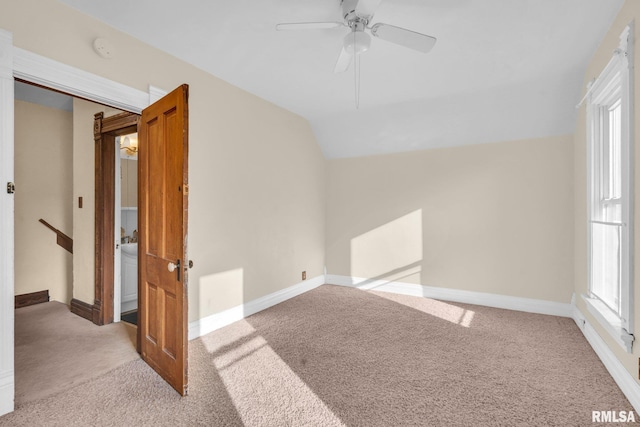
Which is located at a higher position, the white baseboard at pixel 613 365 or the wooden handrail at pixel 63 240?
the wooden handrail at pixel 63 240

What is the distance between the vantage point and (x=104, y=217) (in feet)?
11.0

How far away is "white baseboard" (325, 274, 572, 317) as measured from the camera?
3672mm

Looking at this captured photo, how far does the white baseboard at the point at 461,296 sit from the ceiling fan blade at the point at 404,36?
3187mm

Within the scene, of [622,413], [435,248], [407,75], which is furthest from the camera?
[435,248]

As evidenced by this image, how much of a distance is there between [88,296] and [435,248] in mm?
4210

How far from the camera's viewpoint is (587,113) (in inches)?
111

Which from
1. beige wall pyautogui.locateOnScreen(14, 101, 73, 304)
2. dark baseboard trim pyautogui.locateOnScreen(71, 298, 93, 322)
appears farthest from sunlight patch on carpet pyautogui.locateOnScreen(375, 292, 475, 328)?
beige wall pyautogui.locateOnScreen(14, 101, 73, 304)

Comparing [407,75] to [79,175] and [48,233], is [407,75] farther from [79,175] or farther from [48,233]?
[48,233]

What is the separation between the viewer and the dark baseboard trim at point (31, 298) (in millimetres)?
3805

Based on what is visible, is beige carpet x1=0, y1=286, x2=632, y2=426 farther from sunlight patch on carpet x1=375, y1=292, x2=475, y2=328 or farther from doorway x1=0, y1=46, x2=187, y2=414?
doorway x1=0, y1=46, x2=187, y2=414

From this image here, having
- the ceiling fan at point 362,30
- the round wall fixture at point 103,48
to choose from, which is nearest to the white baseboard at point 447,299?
the round wall fixture at point 103,48

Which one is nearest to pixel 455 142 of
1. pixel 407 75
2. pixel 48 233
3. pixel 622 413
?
pixel 407 75

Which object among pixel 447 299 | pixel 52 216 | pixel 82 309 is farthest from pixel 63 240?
pixel 447 299

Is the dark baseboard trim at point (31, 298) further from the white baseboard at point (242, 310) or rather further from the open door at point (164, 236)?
the white baseboard at point (242, 310)
